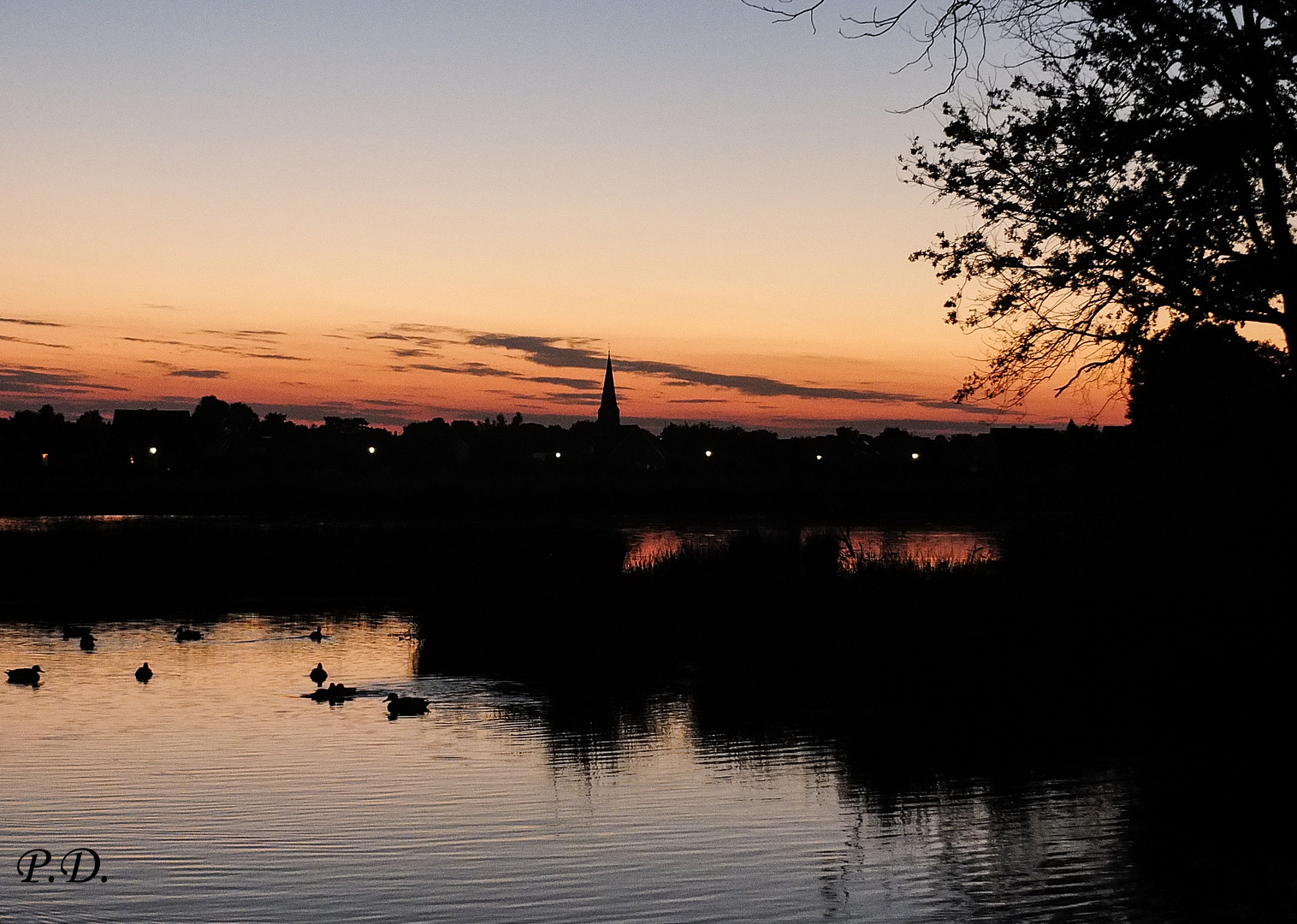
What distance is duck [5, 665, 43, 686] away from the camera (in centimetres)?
1953

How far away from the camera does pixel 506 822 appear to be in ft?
38.0

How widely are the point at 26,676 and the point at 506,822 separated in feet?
38.7

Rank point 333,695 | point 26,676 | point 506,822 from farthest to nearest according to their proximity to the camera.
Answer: point 26,676 → point 333,695 → point 506,822

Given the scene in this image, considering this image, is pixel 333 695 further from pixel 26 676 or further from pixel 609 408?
pixel 609 408

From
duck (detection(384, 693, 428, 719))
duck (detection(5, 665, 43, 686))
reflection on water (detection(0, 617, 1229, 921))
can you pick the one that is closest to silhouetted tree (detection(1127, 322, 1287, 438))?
reflection on water (detection(0, 617, 1229, 921))

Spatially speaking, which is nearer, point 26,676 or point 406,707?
point 406,707

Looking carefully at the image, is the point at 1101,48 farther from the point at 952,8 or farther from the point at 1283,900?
the point at 1283,900

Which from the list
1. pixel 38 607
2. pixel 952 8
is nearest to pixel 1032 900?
pixel 952 8

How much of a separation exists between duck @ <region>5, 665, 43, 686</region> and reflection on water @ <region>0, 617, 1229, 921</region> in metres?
0.90

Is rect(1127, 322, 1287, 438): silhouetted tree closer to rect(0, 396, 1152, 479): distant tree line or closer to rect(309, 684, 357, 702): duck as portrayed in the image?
rect(309, 684, 357, 702): duck

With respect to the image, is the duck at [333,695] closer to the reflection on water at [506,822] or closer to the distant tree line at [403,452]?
the reflection on water at [506,822]

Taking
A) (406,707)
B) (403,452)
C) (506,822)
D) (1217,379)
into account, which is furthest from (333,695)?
(403,452)

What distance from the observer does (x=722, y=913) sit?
28.6 ft

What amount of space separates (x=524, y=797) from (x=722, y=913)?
4312 millimetres
